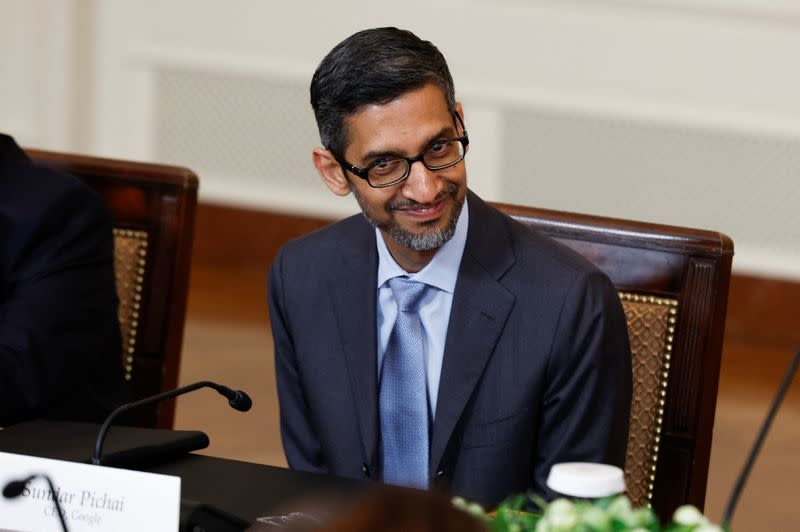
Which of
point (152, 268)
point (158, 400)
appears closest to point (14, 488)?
A: point (158, 400)

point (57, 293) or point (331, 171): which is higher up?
point (331, 171)

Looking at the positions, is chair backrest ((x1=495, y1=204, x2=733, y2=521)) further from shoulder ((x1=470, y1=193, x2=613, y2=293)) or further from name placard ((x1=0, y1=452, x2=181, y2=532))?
name placard ((x1=0, y1=452, x2=181, y2=532))

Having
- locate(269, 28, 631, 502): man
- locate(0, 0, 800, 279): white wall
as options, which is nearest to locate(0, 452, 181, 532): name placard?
locate(269, 28, 631, 502): man

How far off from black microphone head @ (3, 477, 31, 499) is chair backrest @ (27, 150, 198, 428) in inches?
38.0

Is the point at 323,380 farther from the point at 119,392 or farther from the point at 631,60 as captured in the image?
the point at 631,60

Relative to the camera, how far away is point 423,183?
208 cm

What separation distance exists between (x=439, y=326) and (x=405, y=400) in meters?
0.13

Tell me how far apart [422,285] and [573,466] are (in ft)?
2.56

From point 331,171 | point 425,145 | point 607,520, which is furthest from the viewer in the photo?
point 331,171

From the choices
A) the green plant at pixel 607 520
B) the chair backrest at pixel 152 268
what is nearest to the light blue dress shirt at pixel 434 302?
the chair backrest at pixel 152 268

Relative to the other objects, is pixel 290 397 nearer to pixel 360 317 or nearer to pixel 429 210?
pixel 360 317

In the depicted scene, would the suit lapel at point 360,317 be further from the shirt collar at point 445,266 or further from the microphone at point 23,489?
the microphone at point 23,489

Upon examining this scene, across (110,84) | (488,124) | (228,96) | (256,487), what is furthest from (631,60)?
(256,487)

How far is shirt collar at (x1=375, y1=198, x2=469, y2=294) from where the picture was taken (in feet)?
7.22
